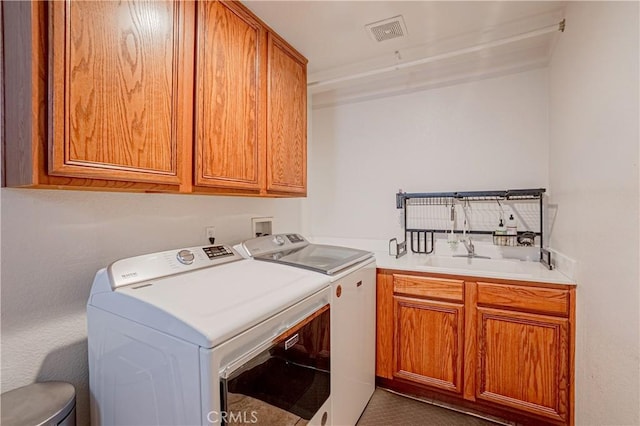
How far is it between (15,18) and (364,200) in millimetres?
2309

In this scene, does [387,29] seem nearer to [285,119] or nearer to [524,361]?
[285,119]

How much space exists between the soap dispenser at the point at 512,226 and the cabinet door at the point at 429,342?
0.70 metres

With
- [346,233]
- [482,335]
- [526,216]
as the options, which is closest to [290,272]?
[482,335]

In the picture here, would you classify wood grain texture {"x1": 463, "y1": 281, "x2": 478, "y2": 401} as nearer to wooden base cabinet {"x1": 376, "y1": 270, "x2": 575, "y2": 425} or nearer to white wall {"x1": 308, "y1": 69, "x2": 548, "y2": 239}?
wooden base cabinet {"x1": 376, "y1": 270, "x2": 575, "y2": 425}

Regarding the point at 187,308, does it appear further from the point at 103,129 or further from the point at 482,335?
the point at 482,335

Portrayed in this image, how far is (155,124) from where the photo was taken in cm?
117

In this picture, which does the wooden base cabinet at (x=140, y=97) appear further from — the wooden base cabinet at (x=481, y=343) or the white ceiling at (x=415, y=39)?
the wooden base cabinet at (x=481, y=343)

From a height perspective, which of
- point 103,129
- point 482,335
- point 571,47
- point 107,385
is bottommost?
point 482,335

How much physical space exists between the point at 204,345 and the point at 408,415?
163 cm

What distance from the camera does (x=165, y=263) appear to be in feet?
4.11

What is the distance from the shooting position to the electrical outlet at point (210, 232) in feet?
5.80

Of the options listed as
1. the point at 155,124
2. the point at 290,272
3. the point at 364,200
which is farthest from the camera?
the point at 364,200

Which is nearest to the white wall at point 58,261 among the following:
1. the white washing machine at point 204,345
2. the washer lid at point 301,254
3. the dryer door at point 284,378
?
the white washing machine at point 204,345

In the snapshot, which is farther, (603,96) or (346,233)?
(346,233)
